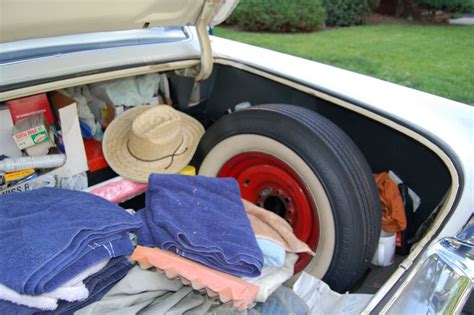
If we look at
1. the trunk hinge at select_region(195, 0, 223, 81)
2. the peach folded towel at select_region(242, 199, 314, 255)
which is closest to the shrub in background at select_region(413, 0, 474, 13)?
the trunk hinge at select_region(195, 0, 223, 81)

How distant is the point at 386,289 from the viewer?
31.3 inches

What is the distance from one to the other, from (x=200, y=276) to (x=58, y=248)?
324 mm

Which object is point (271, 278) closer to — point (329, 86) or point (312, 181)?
point (312, 181)

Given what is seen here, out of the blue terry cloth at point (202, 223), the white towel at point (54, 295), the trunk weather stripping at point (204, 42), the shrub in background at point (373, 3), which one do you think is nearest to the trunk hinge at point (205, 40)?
the trunk weather stripping at point (204, 42)

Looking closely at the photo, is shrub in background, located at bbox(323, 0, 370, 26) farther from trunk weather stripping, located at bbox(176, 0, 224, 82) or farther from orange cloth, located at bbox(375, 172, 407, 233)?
orange cloth, located at bbox(375, 172, 407, 233)

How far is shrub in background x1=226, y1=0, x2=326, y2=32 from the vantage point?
654 centimetres

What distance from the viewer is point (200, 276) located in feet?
3.18

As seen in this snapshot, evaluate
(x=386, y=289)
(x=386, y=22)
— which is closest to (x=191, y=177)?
(x=386, y=289)

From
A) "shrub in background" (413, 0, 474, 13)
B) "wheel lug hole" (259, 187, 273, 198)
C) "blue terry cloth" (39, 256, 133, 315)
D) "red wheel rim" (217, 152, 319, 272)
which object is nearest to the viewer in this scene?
"blue terry cloth" (39, 256, 133, 315)

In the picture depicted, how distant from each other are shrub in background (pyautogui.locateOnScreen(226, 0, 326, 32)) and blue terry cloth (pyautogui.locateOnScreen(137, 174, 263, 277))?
578 cm

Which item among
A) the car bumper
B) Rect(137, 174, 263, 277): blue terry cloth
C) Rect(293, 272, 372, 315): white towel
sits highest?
the car bumper

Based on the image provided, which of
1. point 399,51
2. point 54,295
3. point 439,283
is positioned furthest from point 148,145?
point 399,51

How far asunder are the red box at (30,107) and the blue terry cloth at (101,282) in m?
0.70

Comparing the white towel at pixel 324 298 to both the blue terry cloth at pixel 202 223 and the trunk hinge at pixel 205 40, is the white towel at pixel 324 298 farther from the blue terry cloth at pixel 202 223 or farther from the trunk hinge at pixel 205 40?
the trunk hinge at pixel 205 40
